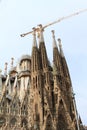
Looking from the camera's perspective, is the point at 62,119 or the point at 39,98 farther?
the point at 39,98

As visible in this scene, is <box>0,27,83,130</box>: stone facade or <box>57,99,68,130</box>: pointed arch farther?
<box>57,99,68,130</box>: pointed arch

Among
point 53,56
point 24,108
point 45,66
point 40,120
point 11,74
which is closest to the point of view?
point 40,120

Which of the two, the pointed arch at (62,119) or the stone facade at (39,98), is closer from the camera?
the stone facade at (39,98)

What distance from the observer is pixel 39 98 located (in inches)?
1398

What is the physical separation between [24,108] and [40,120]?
12.3 feet

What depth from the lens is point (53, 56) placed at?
43.8 meters

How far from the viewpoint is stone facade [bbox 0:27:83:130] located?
33.8m

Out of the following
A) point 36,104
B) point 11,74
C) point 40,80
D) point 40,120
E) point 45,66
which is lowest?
point 40,120

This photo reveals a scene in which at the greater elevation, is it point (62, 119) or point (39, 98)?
point (39, 98)

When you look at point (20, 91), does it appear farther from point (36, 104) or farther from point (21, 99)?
point (36, 104)

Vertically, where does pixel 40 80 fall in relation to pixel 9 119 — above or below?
above

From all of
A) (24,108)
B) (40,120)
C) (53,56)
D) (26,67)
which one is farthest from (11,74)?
(40,120)

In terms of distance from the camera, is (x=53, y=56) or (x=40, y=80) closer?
(x=40, y=80)

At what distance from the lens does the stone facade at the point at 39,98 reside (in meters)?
33.8
